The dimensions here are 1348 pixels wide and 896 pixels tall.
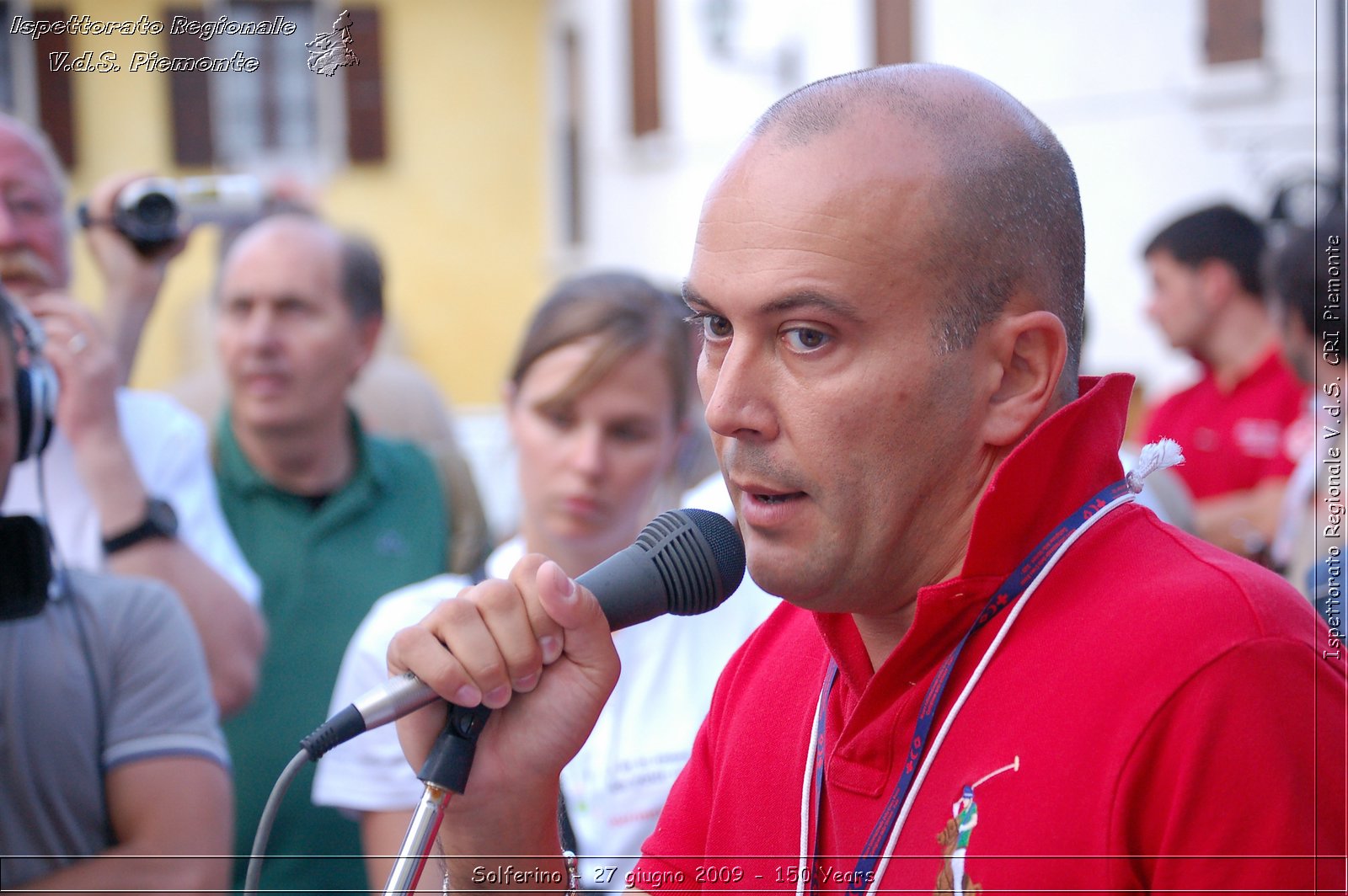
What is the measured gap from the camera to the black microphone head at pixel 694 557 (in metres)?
1.55

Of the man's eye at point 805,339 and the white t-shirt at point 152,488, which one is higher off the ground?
the man's eye at point 805,339

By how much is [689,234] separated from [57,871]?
1058 centimetres

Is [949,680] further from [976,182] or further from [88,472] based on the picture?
[88,472]

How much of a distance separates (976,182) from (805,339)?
0.24m

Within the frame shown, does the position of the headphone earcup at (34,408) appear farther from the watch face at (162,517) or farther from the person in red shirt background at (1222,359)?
the person in red shirt background at (1222,359)

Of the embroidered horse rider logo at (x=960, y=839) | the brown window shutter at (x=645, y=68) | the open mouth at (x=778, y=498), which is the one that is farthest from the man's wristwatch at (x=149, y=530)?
the brown window shutter at (x=645, y=68)

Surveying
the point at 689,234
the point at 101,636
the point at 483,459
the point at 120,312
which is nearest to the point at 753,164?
the point at 101,636

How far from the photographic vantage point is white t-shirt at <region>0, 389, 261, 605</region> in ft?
10.5

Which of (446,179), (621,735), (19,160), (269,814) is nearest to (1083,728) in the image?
(269,814)

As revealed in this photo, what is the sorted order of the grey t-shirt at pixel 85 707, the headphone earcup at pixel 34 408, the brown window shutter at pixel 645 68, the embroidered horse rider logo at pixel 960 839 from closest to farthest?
the embroidered horse rider logo at pixel 960 839 < the grey t-shirt at pixel 85 707 < the headphone earcup at pixel 34 408 < the brown window shutter at pixel 645 68

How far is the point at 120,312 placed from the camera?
3619 mm

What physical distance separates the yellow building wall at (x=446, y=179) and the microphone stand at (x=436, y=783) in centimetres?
1447

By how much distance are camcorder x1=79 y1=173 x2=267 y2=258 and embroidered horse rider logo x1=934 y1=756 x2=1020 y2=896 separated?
2933 mm

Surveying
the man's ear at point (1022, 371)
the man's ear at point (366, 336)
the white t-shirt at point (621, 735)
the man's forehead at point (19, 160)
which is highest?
the man's forehead at point (19, 160)
